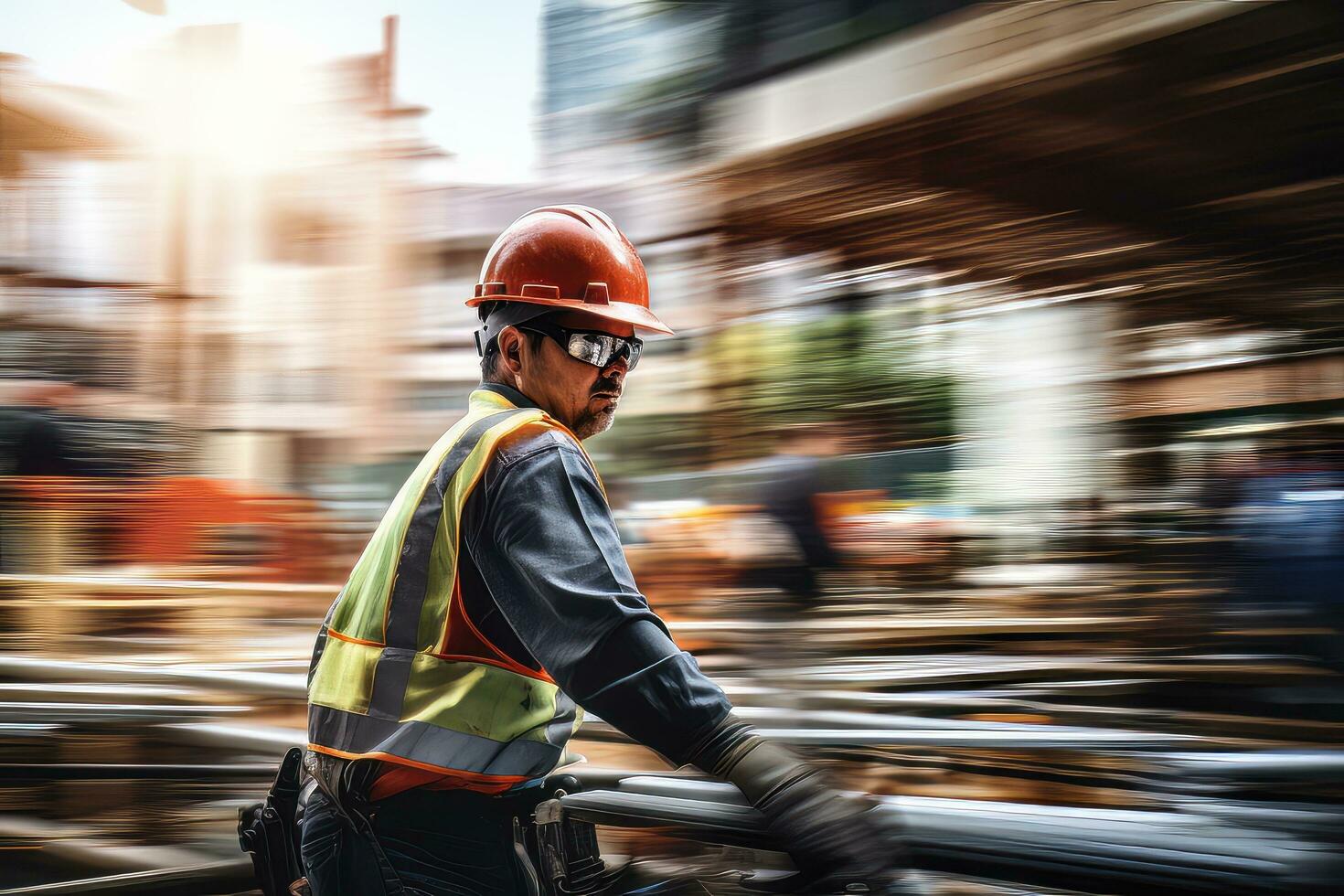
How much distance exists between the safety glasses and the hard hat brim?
31 millimetres

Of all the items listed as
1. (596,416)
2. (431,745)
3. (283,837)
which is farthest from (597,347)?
(283,837)

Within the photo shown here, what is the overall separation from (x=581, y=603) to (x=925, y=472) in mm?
3809

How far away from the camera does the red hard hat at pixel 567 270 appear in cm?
171

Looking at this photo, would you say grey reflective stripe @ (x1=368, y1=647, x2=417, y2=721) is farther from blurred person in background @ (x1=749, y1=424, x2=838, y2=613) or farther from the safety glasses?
blurred person in background @ (x1=749, y1=424, x2=838, y2=613)

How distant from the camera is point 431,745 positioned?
152 centimetres

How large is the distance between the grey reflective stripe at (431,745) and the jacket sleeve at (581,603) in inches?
9.1

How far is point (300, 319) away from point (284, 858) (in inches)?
307

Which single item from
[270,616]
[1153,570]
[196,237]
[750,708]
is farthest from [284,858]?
[196,237]

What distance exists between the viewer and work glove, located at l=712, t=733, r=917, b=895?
1.32 metres

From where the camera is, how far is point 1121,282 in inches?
171

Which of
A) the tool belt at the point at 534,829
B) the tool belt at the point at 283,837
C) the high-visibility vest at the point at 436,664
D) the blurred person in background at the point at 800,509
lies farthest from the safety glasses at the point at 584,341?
the blurred person in background at the point at 800,509

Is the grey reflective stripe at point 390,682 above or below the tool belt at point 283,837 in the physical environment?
above

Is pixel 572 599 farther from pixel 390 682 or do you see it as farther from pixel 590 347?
pixel 590 347

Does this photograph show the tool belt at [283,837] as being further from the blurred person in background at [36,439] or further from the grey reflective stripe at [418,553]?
the blurred person in background at [36,439]
